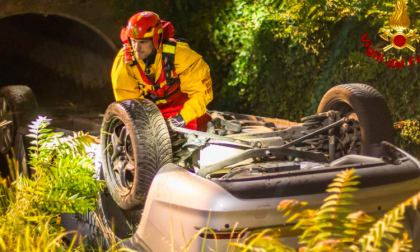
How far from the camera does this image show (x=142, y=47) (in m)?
4.98

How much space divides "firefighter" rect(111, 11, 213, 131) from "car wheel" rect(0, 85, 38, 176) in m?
2.09

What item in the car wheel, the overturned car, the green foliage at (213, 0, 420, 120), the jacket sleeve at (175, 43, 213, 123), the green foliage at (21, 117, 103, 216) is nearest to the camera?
the overturned car

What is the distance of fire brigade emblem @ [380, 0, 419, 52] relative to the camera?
6031 mm

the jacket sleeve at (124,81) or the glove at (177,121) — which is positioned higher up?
the jacket sleeve at (124,81)

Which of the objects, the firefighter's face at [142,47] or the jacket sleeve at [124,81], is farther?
the jacket sleeve at [124,81]

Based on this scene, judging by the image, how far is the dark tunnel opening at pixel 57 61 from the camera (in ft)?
38.0

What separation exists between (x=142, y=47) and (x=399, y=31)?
3036 mm

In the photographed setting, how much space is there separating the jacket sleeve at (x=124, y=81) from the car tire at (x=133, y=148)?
0.72 meters

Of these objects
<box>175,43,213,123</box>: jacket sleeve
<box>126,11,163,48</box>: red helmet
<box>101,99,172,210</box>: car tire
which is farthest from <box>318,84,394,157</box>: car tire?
<box>126,11,163,48</box>: red helmet

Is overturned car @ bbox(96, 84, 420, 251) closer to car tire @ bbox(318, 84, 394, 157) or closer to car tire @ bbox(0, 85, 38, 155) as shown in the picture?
car tire @ bbox(318, 84, 394, 157)

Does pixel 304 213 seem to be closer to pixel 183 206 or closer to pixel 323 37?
pixel 183 206

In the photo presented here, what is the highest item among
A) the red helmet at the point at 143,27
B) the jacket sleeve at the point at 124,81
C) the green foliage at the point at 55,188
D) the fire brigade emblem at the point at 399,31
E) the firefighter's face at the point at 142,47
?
the fire brigade emblem at the point at 399,31

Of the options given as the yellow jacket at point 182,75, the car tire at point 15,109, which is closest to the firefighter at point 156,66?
the yellow jacket at point 182,75

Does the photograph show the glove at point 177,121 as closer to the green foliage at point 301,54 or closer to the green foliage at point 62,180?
the green foliage at point 62,180
